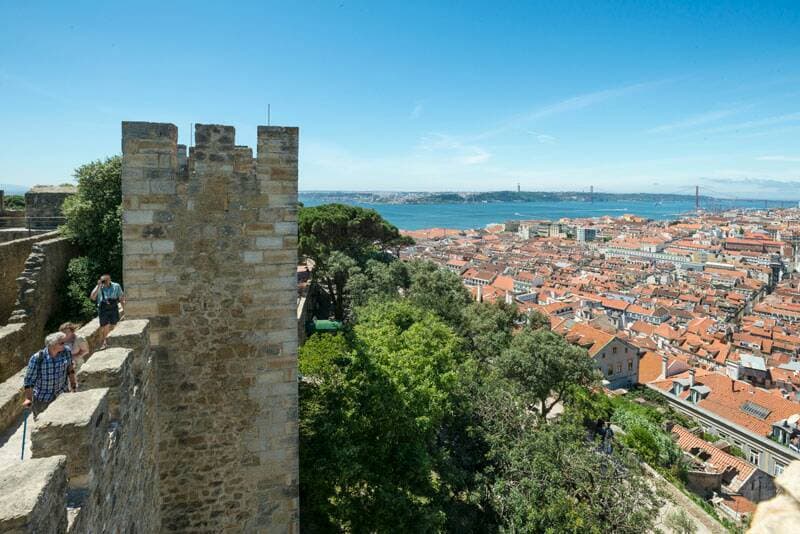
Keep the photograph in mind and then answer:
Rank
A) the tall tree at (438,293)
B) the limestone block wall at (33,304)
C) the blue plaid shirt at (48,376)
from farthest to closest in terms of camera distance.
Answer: the tall tree at (438,293), the limestone block wall at (33,304), the blue plaid shirt at (48,376)

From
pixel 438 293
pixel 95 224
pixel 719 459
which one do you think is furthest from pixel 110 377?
pixel 719 459

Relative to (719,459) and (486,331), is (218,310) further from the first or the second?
(719,459)

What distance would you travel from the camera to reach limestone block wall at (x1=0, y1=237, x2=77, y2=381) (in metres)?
10.2

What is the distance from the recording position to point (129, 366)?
398 centimetres

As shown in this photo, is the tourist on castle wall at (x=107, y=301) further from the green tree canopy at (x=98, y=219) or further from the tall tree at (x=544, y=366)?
the tall tree at (x=544, y=366)

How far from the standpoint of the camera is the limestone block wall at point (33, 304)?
33.6 ft

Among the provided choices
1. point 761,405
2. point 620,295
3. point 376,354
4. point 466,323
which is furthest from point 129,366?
point 620,295

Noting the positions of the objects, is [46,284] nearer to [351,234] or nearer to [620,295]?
[351,234]

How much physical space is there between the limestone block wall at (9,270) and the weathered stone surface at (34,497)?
12.7 metres

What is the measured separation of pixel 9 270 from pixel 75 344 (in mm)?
9974

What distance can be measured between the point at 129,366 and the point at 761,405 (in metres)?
46.5

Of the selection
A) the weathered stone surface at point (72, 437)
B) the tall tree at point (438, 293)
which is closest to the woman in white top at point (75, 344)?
the weathered stone surface at point (72, 437)

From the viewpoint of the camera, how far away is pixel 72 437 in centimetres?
292

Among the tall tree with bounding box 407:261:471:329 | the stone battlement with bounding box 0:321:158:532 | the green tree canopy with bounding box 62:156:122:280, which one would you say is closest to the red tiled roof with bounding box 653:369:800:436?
the tall tree with bounding box 407:261:471:329
